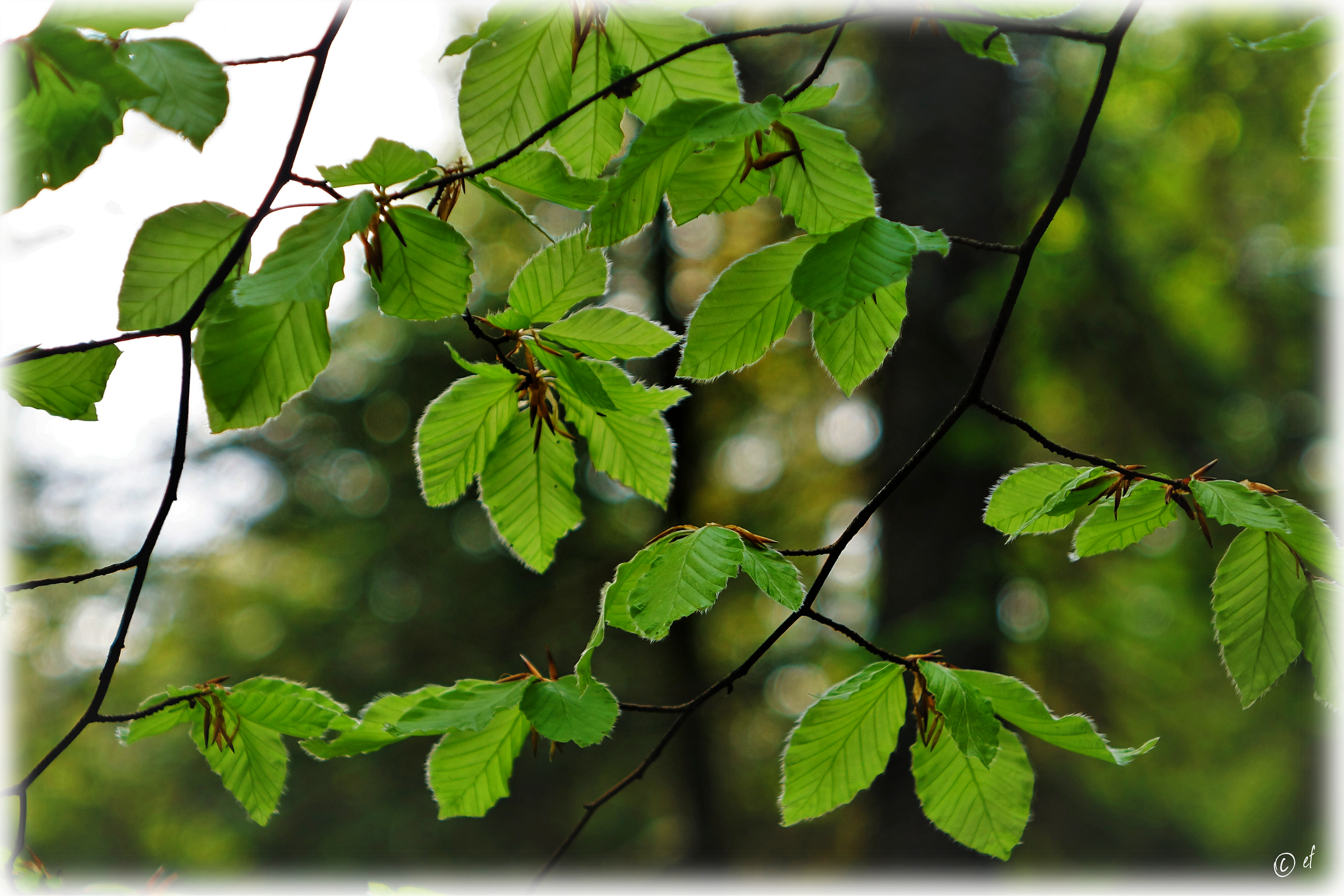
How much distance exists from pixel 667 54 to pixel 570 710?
63 cm

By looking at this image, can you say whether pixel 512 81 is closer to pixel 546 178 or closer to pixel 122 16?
pixel 546 178

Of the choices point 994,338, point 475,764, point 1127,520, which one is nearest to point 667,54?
point 994,338

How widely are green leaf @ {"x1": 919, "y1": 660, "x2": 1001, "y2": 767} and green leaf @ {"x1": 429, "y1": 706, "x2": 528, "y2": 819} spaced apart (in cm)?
41

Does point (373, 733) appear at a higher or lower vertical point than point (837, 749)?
higher

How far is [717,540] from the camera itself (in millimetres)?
657

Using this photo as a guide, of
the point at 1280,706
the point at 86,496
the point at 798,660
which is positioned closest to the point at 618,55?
the point at 798,660

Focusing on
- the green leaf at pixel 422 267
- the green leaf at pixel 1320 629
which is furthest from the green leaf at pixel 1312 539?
the green leaf at pixel 422 267

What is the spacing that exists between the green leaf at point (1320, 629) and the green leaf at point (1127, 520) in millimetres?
121

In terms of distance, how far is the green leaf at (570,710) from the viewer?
670mm

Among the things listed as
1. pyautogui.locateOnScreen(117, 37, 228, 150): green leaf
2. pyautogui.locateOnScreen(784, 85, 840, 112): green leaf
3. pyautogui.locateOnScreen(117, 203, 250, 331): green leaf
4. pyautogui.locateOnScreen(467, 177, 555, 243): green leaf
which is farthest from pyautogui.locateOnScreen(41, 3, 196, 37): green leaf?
pyautogui.locateOnScreen(784, 85, 840, 112): green leaf

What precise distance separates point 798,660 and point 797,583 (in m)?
5.13

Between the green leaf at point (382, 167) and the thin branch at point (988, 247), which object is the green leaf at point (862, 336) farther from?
the green leaf at point (382, 167)

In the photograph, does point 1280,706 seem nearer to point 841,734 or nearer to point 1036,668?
point 1036,668

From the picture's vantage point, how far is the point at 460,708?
0.71 m
